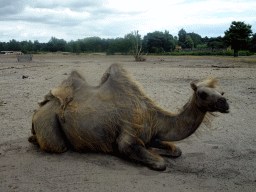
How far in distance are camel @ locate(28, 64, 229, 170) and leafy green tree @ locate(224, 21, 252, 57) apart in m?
37.1

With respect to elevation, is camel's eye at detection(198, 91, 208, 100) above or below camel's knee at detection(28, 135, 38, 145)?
above

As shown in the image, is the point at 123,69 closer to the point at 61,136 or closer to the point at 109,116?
the point at 109,116

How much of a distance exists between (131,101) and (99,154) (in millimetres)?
935

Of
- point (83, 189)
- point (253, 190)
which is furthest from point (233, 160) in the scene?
point (83, 189)

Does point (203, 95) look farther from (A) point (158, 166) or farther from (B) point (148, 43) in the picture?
(B) point (148, 43)

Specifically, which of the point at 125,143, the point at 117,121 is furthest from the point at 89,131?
the point at 125,143

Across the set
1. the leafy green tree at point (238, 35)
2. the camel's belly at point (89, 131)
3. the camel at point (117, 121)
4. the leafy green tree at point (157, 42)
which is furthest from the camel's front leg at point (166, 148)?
the leafy green tree at point (157, 42)

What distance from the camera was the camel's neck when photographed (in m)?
3.20

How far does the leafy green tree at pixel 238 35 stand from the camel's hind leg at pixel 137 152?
3748cm

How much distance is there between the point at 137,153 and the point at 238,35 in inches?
Result: 1515

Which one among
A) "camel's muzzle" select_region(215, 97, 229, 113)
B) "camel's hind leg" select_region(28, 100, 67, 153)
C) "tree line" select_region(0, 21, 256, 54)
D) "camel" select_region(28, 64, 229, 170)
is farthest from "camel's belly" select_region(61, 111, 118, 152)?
"tree line" select_region(0, 21, 256, 54)

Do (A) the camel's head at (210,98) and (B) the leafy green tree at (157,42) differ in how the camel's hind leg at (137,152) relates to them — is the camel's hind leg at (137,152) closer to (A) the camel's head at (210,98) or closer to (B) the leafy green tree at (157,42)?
(A) the camel's head at (210,98)

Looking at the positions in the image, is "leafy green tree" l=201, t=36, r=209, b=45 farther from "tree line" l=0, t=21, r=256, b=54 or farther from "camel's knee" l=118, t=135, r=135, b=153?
"camel's knee" l=118, t=135, r=135, b=153

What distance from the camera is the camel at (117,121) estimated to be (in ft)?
10.7
